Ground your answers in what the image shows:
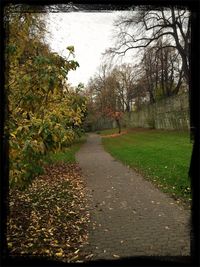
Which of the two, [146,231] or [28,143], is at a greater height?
[28,143]

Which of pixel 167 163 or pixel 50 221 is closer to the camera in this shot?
Answer: pixel 50 221

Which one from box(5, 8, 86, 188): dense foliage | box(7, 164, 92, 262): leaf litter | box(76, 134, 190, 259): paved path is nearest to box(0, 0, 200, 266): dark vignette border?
box(7, 164, 92, 262): leaf litter

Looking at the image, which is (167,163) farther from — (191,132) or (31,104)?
(191,132)

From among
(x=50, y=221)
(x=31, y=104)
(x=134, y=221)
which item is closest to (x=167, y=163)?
(x=134, y=221)

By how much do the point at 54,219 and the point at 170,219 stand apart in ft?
7.16

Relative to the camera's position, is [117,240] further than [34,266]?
Yes

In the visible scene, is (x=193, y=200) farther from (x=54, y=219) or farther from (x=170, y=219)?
(x=54, y=219)

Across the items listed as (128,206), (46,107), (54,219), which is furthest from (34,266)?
(128,206)

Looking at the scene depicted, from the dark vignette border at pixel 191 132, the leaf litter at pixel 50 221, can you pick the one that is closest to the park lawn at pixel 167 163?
the leaf litter at pixel 50 221

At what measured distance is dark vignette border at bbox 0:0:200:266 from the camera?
2.82 metres

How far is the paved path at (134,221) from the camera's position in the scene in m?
4.38

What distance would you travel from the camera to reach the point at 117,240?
503 centimetres

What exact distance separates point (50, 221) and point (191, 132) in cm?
413

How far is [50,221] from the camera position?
6262 millimetres
